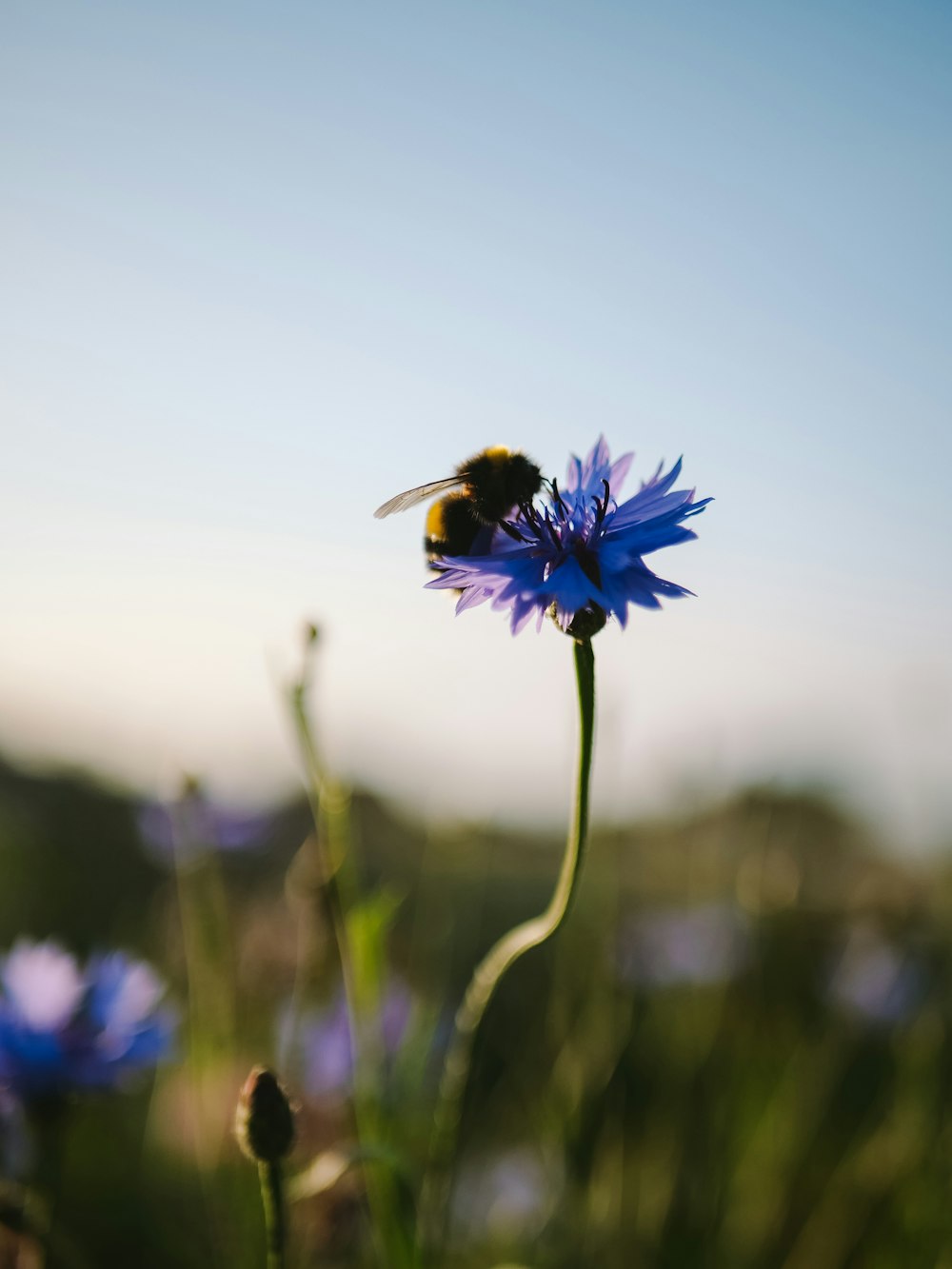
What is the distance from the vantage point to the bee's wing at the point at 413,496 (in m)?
1.03

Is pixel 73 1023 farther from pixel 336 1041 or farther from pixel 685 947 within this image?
pixel 685 947

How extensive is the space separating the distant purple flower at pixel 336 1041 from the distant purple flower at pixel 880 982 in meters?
1.14

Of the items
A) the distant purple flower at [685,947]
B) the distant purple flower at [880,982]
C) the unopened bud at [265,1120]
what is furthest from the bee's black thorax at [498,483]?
the distant purple flower at [880,982]

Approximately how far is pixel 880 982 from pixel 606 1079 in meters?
1.52

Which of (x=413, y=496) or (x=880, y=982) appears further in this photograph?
(x=880, y=982)

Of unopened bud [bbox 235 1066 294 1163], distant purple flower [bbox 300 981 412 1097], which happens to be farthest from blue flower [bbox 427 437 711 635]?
distant purple flower [bbox 300 981 412 1097]

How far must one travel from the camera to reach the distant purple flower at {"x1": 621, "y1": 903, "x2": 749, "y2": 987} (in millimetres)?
1958

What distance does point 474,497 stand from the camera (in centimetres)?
104

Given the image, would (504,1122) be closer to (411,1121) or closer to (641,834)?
(411,1121)

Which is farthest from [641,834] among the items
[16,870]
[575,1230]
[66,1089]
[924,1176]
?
[66,1089]

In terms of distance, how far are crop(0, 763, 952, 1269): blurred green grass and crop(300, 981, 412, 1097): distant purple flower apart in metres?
0.04

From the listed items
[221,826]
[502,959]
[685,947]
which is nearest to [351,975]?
[502,959]

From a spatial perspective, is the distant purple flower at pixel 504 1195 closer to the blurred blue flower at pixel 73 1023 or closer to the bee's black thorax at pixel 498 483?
the blurred blue flower at pixel 73 1023

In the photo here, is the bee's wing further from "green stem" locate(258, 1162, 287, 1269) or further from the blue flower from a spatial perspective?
"green stem" locate(258, 1162, 287, 1269)
